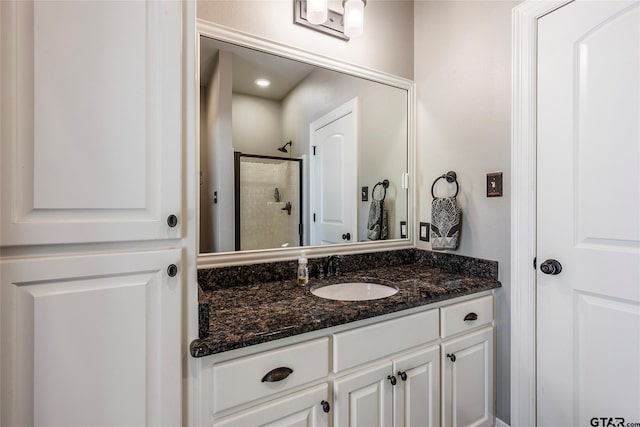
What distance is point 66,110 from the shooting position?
707mm

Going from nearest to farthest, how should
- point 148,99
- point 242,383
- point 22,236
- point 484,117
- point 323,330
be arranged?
point 22,236, point 148,99, point 242,383, point 323,330, point 484,117

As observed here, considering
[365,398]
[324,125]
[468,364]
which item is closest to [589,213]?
[468,364]

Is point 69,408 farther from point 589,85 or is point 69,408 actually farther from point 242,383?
point 589,85

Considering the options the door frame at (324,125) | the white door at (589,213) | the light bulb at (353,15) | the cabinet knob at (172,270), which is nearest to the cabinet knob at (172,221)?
the cabinet knob at (172,270)

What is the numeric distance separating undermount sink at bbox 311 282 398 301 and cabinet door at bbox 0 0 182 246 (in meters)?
0.86

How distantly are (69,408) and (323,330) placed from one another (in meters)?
0.67

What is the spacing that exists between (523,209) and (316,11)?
1.33 meters

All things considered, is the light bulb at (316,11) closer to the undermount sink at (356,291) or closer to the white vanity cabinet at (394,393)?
the undermount sink at (356,291)

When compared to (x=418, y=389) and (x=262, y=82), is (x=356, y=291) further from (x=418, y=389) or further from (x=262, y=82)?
(x=262, y=82)

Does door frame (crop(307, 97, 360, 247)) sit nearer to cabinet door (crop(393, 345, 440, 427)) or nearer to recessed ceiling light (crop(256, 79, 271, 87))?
recessed ceiling light (crop(256, 79, 271, 87))

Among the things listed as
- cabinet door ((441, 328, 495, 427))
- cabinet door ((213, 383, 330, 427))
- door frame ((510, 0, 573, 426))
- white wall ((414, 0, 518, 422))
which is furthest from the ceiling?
cabinet door ((441, 328, 495, 427))

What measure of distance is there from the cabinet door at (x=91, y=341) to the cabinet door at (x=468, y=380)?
3.58 feet

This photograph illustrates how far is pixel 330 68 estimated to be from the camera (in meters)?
1.69

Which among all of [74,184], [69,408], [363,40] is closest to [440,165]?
[363,40]
